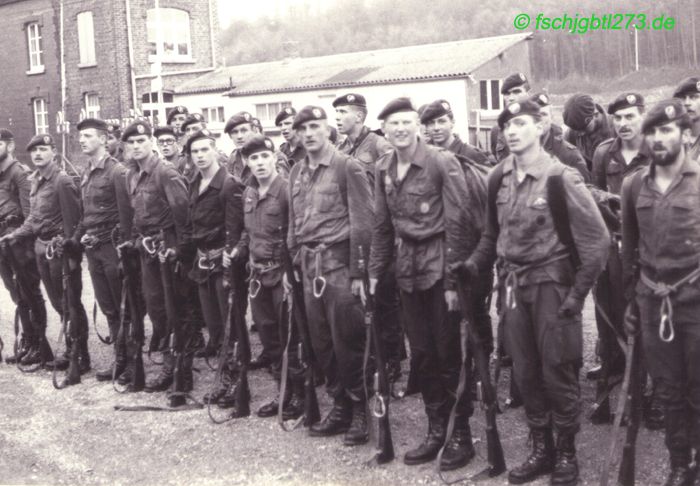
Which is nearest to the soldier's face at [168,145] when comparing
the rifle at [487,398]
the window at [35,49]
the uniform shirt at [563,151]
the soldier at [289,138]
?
the soldier at [289,138]

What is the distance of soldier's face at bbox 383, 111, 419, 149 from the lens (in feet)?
18.1

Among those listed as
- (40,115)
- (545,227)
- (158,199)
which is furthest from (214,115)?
(545,227)

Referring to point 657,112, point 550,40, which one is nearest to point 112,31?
point 550,40

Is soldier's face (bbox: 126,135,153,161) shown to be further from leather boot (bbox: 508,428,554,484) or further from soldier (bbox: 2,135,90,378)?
leather boot (bbox: 508,428,554,484)

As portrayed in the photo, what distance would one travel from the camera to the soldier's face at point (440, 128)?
7.18 metres

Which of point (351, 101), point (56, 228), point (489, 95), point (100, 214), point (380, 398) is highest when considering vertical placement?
point (489, 95)

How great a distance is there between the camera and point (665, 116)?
4.61 m

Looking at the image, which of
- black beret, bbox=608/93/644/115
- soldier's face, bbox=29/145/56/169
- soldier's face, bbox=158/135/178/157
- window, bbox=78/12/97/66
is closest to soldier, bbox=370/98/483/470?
black beret, bbox=608/93/644/115

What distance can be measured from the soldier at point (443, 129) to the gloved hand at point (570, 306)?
8.43 feet

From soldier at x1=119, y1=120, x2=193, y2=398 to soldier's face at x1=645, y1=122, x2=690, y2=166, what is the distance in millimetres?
4169

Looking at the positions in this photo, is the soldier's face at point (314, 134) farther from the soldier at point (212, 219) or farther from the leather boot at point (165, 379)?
the leather boot at point (165, 379)

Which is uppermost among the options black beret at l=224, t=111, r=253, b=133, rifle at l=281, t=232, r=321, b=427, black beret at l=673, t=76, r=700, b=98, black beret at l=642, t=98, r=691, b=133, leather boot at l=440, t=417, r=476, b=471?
black beret at l=224, t=111, r=253, b=133

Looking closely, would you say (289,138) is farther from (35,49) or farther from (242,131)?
(35,49)

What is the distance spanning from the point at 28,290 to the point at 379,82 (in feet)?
59.7
